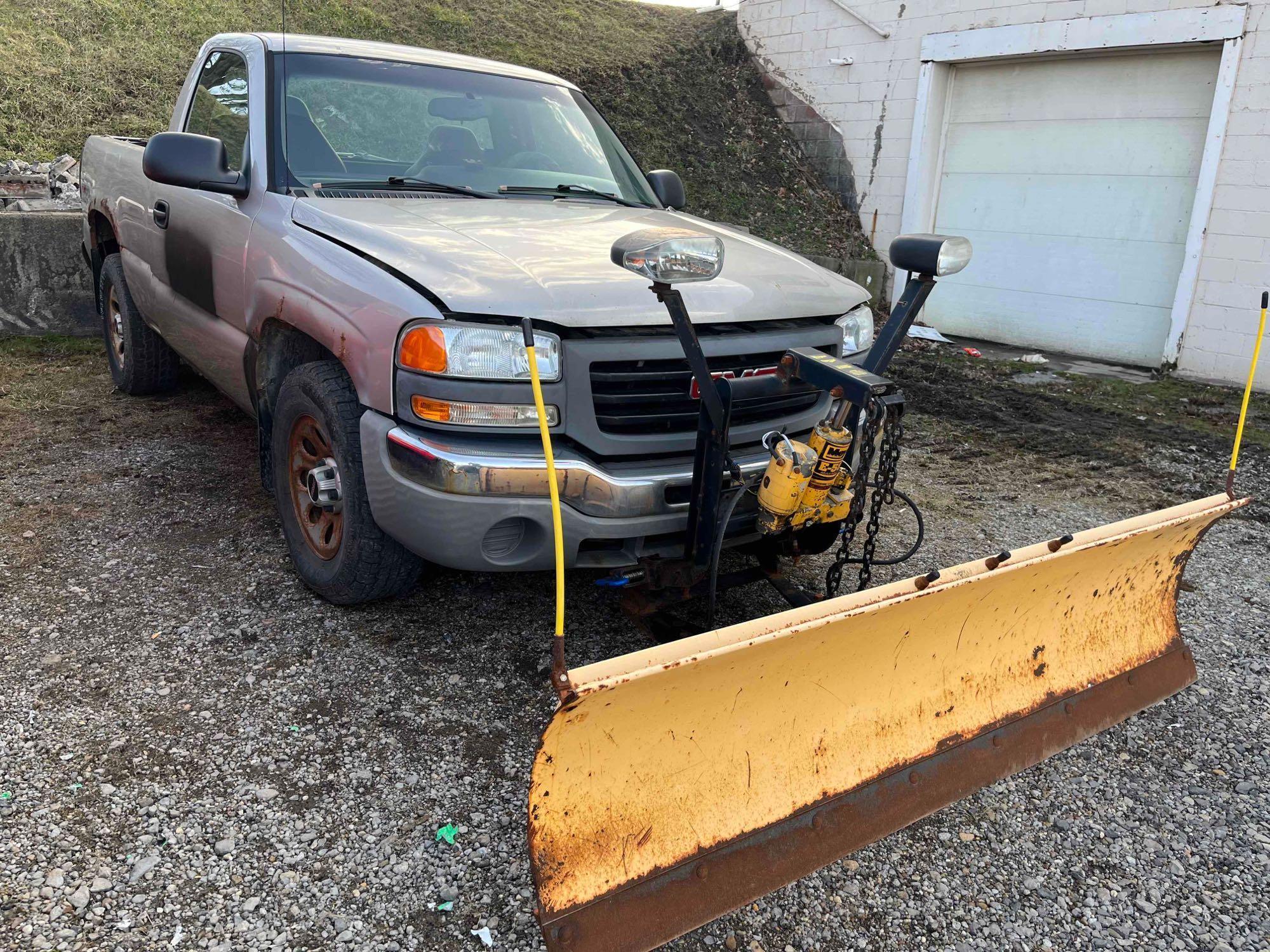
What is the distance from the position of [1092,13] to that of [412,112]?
283 inches

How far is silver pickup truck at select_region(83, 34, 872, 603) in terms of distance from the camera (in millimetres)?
2656

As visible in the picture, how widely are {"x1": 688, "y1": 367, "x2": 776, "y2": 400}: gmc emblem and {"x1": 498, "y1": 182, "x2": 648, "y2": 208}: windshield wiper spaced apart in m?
1.44

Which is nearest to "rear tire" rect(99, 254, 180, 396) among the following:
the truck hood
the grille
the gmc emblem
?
the truck hood

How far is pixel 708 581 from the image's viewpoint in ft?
9.30

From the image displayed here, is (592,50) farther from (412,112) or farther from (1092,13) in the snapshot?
(412,112)

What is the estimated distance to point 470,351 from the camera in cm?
263

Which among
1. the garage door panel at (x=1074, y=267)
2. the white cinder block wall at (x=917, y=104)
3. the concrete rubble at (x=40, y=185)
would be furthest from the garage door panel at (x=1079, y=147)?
the concrete rubble at (x=40, y=185)

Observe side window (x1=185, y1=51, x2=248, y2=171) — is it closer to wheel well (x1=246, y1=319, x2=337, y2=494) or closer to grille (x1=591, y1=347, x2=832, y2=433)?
wheel well (x1=246, y1=319, x2=337, y2=494)

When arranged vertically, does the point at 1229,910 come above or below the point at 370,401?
below

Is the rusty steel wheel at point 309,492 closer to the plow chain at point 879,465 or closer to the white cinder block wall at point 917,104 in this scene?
the plow chain at point 879,465

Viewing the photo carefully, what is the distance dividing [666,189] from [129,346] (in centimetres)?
340

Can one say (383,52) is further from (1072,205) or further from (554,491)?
(1072,205)

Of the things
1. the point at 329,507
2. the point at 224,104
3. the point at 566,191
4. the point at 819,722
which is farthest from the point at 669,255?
the point at 224,104

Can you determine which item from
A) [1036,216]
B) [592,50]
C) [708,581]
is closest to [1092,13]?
[1036,216]
